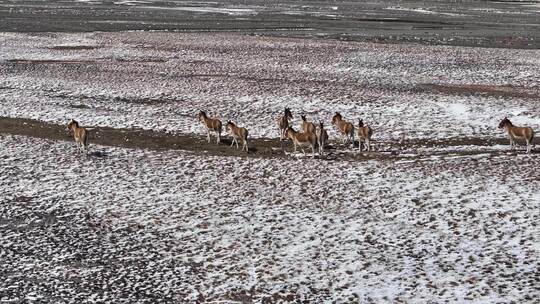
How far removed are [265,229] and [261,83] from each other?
2106 cm

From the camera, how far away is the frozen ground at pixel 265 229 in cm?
1349

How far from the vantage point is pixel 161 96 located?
110 feet

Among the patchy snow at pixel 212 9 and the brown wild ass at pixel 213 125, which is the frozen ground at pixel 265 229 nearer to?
the brown wild ass at pixel 213 125

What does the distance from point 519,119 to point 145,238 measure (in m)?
19.0

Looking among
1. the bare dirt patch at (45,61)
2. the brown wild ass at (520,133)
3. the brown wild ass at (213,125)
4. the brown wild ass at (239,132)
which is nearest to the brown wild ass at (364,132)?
the brown wild ass at (239,132)

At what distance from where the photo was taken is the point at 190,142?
82.3 ft

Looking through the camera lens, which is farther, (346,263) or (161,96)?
(161,96)

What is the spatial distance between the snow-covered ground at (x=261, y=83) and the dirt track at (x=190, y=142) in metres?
0.84

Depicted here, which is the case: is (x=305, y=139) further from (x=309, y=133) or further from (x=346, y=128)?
(x=346, y=128)

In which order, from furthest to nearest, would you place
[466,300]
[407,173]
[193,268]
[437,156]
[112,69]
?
1. [112,69]
2. [437,156]
3. [407,173]
4. [193,268]
5. [466,300]

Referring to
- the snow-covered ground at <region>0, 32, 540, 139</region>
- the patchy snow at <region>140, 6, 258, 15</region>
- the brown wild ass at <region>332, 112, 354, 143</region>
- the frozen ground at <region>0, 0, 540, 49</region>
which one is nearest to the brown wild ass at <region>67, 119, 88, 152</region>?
the snow-covered ground at <region>0, 32, 540, 139</region>

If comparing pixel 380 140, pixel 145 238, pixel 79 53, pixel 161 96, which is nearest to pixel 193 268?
pixel 145 238

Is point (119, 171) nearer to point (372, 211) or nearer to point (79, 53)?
point (372, 211)

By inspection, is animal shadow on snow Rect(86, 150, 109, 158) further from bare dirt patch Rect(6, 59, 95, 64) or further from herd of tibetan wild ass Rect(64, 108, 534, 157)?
bare dirt patch Rect(6, 59, 95, 64)
